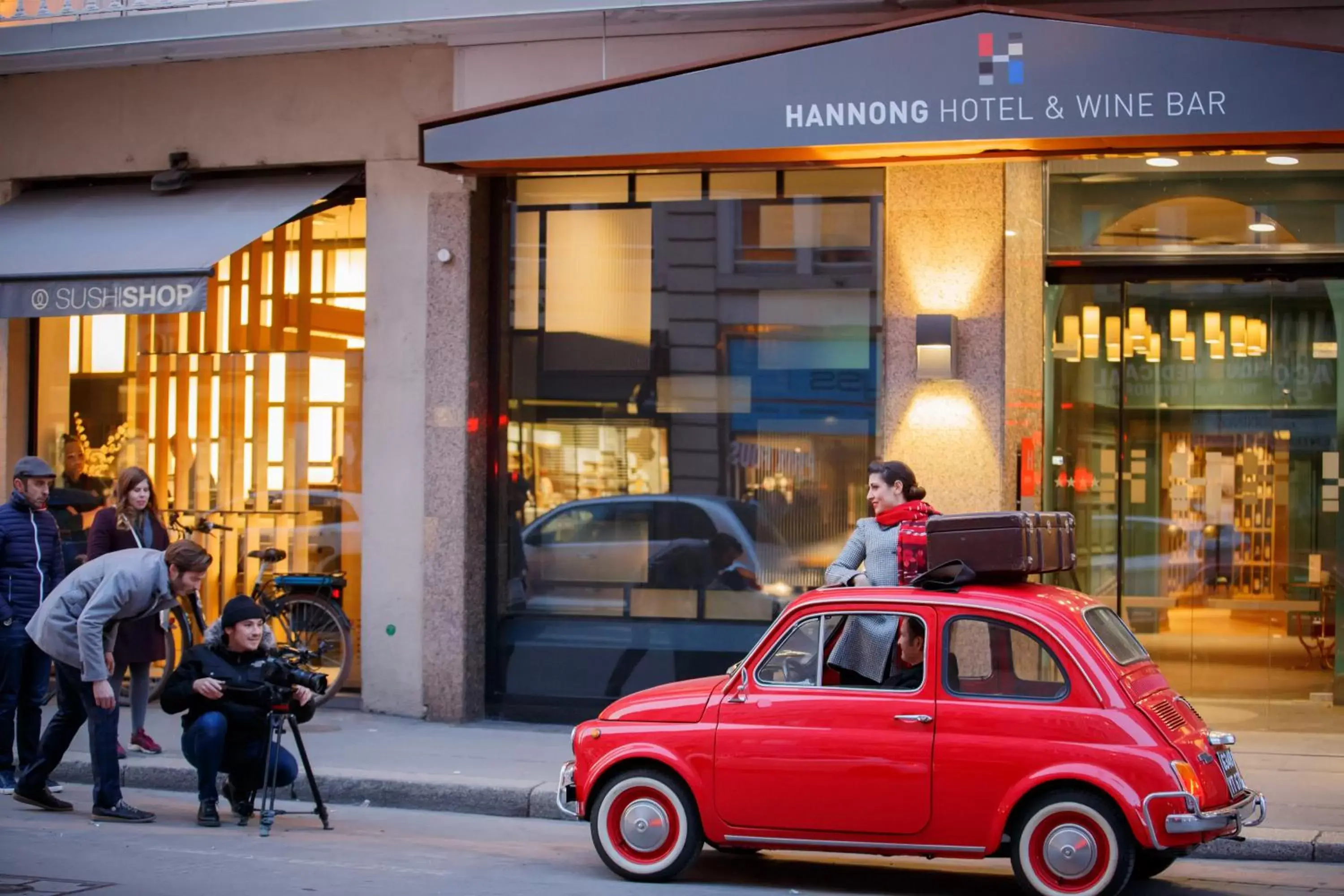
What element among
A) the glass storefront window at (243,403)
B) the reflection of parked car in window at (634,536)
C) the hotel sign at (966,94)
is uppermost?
the hotel sign at (966,94)

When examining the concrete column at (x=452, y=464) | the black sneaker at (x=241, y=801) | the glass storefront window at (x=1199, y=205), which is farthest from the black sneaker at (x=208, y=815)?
the glass storefront window at (x=1199, y=205)

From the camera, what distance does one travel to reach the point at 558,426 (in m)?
12.6

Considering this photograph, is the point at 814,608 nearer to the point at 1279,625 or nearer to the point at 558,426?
the point at 558,426

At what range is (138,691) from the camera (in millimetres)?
11203

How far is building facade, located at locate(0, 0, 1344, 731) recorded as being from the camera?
11.8m

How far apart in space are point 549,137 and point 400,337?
94.0 inches

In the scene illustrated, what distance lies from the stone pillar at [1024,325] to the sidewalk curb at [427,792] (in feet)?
13.4

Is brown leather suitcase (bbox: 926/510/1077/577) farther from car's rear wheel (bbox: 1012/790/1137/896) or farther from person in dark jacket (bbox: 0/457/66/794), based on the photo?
person in dark jacket (bbox: 0/457/66/794)

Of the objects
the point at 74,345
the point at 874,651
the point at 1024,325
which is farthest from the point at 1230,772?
the point at 74,345

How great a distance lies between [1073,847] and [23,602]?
6.55 m

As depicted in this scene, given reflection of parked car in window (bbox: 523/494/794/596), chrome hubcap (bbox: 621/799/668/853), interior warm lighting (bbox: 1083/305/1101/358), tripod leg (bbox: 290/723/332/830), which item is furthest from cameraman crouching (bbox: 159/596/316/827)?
interior warm lighting (bbox: 1083/305/1101/358)

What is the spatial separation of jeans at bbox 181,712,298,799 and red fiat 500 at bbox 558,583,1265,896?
204 centimetres

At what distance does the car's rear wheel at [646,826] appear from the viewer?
25.2 feet

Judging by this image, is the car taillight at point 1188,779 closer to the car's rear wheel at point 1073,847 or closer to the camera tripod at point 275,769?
the car's rear wheel at point 1073,847
